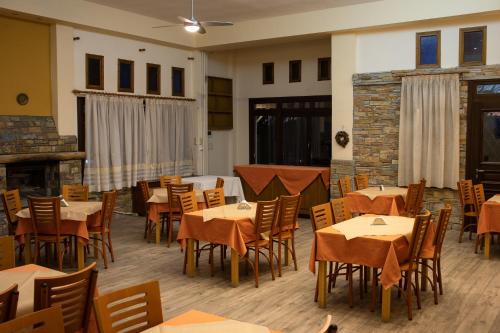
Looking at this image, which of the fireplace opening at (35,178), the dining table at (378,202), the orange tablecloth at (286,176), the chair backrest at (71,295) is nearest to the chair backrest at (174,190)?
the dining table at (378,202)

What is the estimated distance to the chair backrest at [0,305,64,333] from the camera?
7.03 feet

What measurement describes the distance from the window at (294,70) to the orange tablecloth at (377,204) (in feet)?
15.6

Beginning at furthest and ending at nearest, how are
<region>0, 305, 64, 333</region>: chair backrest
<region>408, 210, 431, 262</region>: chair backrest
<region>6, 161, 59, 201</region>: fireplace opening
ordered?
<region>6, 161, 59, 201</region>: fireplace opening
<region>408, 210, 431, 262</region>: chair backrest
<region>0, 305, 64, 333</region>: chair backrest

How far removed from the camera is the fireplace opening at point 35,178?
28.3 feet

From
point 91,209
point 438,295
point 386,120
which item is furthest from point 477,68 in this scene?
point 91,209

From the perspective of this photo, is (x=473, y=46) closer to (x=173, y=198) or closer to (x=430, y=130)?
(x=430, y=130)

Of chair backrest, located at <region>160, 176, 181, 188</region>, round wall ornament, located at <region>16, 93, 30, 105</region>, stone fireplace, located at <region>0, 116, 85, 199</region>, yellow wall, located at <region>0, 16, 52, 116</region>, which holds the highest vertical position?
yellow wall, located at <region>0, 16, 52, 116</region>

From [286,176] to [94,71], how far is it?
413 centimetres

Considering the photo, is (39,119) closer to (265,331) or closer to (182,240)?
(182,240)

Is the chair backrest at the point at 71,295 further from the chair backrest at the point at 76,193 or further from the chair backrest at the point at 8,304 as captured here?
the chair backrest at the point at 76,193

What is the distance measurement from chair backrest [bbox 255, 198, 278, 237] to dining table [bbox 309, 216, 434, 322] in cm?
88

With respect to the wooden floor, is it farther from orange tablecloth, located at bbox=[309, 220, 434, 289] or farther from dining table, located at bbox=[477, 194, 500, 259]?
orange tablecloth, located at bbox=[309, 220, 434, 289]

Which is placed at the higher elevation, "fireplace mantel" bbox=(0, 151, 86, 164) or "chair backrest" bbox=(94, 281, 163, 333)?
"fireplace mantel" bbox=(0, 151, 86, 164)

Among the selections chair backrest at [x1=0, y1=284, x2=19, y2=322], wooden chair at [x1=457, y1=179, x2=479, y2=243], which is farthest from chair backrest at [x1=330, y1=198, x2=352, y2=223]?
chair backrest at [x1=0, y1=284, x2=19, y2=322]
